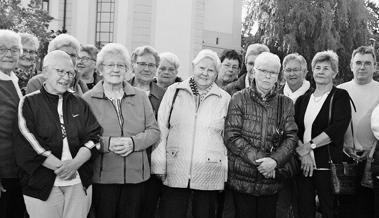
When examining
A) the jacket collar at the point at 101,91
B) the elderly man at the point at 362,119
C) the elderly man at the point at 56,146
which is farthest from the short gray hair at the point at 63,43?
the elderly man at the point at 362,119

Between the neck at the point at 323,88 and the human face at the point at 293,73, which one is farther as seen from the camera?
the human face at the point at 293,73

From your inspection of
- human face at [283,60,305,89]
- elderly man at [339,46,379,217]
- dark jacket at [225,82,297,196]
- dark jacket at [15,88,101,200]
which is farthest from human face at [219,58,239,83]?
dark jacket at [15,88,101,200]

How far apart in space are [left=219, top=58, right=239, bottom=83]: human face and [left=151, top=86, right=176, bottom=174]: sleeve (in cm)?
168

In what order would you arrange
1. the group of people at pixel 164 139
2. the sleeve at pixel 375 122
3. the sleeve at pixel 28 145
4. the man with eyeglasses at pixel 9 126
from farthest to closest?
the sleeve at pixel 375 122, the man with eyeglasses at pixel 9 126, the group of people at pixel 164 139, the sleeve at pixel 28 145

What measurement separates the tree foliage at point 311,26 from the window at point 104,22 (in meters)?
7.70

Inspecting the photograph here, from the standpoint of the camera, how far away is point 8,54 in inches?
191

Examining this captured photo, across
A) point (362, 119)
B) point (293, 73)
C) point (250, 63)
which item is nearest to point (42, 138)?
point (250, 63)

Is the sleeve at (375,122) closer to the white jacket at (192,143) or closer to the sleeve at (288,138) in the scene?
the sleeve at (288,138)

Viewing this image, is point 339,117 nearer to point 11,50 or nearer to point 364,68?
point 364,68

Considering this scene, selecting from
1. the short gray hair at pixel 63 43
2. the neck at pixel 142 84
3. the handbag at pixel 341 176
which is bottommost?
the handbag at pixel 341 176

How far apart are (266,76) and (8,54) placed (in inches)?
101

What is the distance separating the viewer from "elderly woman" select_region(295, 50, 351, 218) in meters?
5.61

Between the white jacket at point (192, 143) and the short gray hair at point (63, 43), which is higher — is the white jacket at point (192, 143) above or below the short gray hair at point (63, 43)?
below

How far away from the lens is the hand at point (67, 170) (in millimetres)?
4402
